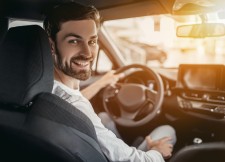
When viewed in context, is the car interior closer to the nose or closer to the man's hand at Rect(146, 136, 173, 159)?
the nose

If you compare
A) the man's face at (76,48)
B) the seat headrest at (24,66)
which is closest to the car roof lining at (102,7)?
the man's face at (76,48)

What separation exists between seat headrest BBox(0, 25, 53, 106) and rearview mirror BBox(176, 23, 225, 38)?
1302 mm

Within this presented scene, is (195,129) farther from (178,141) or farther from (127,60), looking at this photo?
(127,60)

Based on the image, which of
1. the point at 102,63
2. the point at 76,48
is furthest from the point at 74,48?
the point at 102,63

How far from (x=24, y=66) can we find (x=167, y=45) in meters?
4.81

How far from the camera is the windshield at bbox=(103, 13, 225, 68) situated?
3.03 metres

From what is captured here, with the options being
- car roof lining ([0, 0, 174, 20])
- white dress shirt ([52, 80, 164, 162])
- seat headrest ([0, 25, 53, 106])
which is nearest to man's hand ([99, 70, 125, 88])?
car roof lining ([0, 0, 174, 20])

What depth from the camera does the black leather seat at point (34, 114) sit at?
168 cm

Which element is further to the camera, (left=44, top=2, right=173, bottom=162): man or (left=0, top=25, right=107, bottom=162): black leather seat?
(left=44, top=2, right=173, bottom=162): man

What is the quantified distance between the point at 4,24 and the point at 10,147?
3.44 feet

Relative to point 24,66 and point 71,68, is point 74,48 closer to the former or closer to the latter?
point 71,68

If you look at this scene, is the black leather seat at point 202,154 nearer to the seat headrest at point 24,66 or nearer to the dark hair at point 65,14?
the dark hair at point 65,14

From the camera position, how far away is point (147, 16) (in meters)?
2.81

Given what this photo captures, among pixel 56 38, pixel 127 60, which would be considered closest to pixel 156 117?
pixel 127 60
